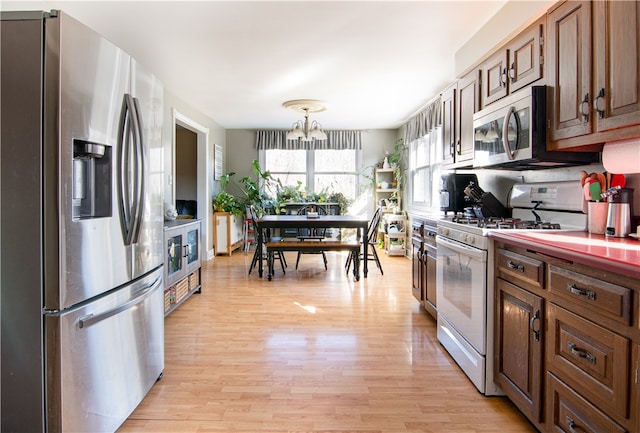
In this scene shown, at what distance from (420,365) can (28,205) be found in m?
2.23

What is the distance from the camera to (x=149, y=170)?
6.21ft

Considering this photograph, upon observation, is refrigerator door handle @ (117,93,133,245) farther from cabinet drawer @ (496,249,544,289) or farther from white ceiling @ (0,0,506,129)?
cabinet drawer @ (496,249,544,289)

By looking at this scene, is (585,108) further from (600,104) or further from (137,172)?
(137,172)

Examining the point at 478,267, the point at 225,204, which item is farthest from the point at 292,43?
the point at 225,204

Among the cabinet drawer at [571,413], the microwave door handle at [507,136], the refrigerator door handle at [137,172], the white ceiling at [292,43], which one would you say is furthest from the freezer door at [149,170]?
the microwave door handle at [507,136]

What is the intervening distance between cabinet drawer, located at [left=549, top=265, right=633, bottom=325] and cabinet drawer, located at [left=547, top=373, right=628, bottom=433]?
32 centimetres

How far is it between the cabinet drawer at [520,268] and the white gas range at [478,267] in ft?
0.27

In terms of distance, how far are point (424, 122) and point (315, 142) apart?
2.53 m

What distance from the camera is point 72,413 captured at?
53.8 inches

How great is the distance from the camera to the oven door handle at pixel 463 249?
1.98 m

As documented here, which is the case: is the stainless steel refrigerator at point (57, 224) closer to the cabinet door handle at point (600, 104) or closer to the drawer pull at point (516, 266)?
the drawer pull at point (516, 266)

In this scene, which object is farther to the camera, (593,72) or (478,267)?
(478,267)

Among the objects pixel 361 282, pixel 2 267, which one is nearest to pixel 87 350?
pixel 2 267

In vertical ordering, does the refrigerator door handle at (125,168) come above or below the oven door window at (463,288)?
above
